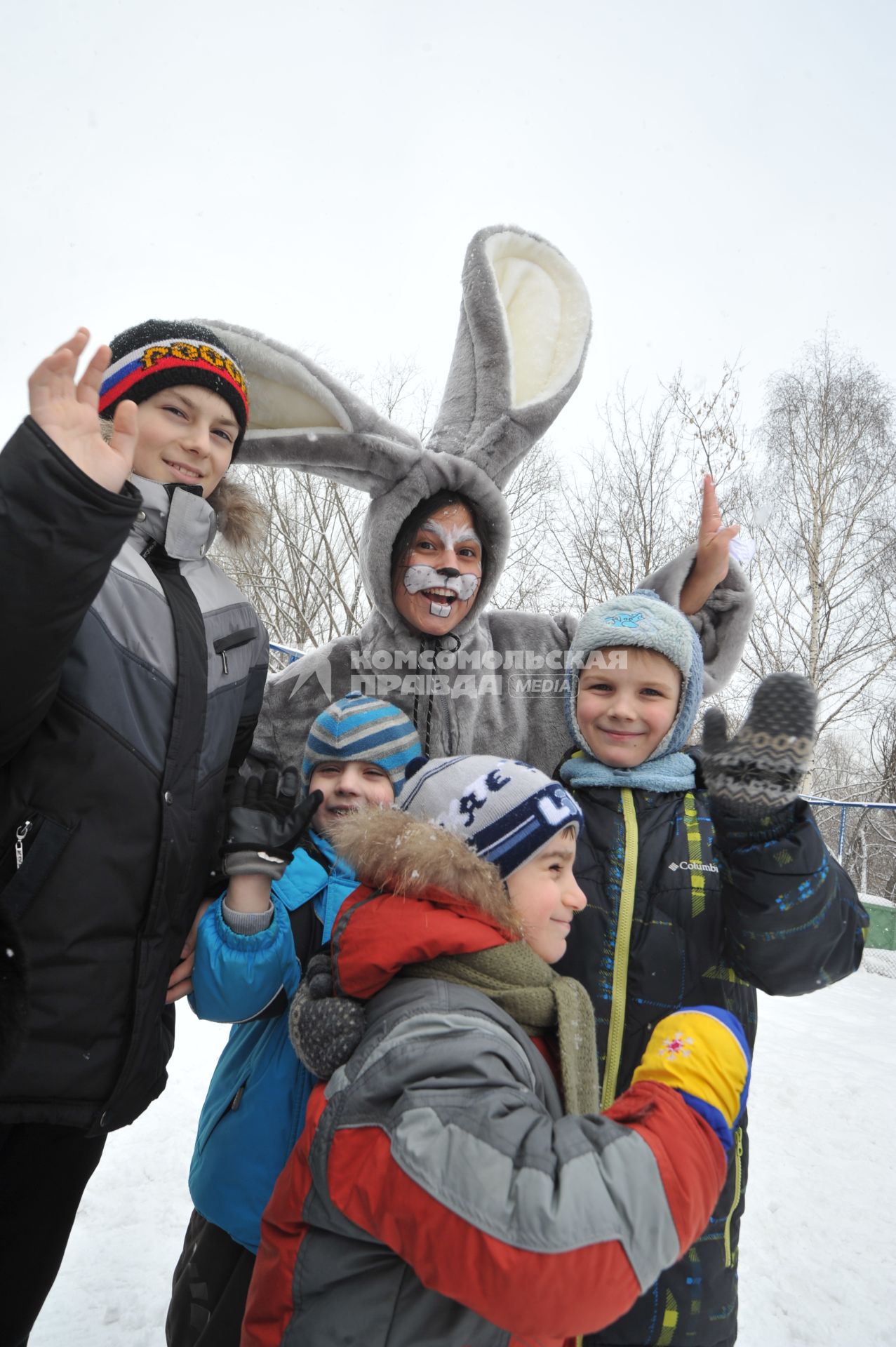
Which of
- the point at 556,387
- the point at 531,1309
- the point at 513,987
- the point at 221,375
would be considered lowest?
the point at 531,1309

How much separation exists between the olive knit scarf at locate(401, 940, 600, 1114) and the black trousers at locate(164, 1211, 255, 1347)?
840 millimetres

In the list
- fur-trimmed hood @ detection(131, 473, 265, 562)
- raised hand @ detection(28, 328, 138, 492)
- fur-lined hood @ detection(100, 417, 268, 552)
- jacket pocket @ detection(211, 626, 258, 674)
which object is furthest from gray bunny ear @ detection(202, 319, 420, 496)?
raised hand @ detection(28, 328, 138, 492)

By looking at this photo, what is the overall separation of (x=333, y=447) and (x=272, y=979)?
1482 mm

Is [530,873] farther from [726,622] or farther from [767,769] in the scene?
[726,622]

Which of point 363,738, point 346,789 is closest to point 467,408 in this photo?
point 363,738

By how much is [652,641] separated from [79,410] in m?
1.19

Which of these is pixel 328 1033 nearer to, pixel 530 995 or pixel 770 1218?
pixel 530 995

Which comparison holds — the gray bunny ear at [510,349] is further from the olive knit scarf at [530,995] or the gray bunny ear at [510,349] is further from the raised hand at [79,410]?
the olive knit scarf at [530,995]

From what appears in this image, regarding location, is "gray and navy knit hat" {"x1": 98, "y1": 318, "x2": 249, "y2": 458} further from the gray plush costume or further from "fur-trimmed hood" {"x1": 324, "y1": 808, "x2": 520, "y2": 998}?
"fur-trimmed hood" {"x1": 324, "y1": 808, "x2": 520, "y2": 998}

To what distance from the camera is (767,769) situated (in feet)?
3.78

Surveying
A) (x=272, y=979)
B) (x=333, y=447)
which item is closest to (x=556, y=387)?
(x=333, y=447)

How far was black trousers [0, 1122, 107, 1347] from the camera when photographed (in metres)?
1.39

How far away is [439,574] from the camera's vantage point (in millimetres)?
2271

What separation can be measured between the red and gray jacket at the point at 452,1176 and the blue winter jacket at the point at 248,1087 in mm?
356
